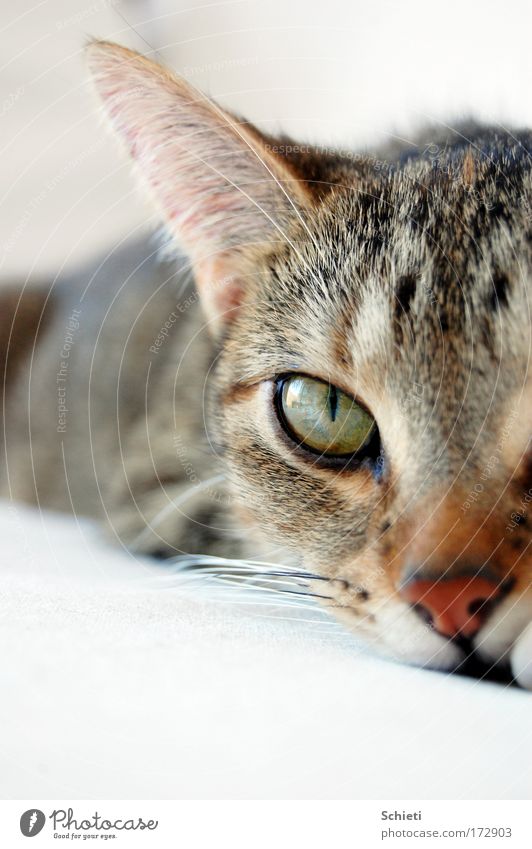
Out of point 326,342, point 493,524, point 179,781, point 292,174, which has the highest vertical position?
point 292,174

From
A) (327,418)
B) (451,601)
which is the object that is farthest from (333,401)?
(451,601)

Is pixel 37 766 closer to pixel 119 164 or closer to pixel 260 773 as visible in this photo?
pixel 260 773

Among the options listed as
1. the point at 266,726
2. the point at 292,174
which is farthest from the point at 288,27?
the point at 266,726

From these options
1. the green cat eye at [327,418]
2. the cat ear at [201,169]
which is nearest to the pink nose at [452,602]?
the green cat eye at [327,418]

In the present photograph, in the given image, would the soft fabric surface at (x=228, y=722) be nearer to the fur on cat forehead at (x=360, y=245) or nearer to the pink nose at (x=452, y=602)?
the pink nose at (x=452, y=602)

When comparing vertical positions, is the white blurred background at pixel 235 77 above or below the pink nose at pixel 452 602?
above

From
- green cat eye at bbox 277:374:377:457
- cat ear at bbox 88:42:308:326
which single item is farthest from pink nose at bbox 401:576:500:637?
cat ear at bbox 88:42:308:326

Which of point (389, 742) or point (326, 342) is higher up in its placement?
point (326, 342)
